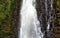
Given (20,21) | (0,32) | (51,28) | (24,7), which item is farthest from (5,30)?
(51,28)

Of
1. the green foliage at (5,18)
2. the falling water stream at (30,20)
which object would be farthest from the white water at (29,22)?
the green foliage at (5,18)

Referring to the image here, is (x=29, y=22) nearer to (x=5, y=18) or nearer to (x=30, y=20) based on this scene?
(x=30, y=20)

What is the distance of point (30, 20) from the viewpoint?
379 centimetres

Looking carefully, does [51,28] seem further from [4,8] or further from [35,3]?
[4,8]

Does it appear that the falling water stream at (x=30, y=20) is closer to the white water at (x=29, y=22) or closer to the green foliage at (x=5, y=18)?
the white water at (x=29, y=22)

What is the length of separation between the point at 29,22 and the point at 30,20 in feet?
0.17

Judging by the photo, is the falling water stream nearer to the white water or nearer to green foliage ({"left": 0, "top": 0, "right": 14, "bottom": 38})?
the white water

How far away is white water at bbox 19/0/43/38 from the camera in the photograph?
12.1 ft

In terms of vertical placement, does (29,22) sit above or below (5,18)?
below

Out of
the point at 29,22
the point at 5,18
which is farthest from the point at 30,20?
the point at 5,18

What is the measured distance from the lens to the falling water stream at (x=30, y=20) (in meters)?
3.68

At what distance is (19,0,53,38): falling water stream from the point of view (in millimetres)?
3682

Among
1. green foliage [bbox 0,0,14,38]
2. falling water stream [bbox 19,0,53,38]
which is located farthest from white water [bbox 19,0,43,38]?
green foliage [bbox 0,0,14,38]

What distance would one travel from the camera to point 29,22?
12.3 ft
